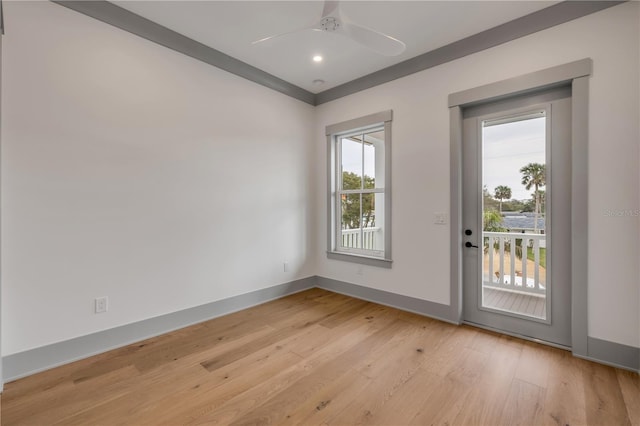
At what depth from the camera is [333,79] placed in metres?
3.60

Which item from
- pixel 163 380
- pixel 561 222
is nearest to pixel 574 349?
pixel 561 222

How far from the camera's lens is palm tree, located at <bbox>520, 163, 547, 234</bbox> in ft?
8.14

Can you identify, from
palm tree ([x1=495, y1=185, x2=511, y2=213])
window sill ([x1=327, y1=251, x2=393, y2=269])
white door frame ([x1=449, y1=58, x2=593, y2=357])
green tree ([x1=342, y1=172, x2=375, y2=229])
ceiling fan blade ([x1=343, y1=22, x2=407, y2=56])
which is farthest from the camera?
green tree ([x1=342, y1=172, x2=375, y2=229])

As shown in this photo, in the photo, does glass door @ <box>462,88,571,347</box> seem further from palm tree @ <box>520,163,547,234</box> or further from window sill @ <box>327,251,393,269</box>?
window sill @ <box>327,251,393,269</box>

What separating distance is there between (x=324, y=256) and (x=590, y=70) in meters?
3.23

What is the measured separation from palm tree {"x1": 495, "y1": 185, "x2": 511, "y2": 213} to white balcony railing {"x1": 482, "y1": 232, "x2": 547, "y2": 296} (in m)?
0.33

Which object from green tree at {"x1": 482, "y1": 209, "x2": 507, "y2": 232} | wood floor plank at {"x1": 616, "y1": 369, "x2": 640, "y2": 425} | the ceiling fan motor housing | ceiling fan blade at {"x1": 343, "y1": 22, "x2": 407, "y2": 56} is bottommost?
wood floor plank at {"x1": 616, "y1": 369, "x2": 640, "y2": 425}

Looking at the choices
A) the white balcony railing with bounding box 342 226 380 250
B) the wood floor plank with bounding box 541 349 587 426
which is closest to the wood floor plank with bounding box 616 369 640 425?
the wood floor plank with bounding box 541 349 587 426

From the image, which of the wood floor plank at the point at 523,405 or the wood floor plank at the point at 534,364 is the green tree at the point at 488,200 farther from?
the wood floor plank at the point at 523,405

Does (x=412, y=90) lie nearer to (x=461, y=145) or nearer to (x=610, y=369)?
(x=461, y=145)

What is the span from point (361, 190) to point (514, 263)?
1.86m

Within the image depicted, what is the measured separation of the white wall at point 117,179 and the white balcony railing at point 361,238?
1134 millimetres

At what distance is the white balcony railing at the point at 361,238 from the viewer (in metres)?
3.75

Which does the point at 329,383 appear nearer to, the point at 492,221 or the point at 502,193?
the point at 492,221
